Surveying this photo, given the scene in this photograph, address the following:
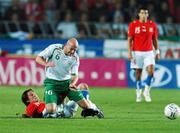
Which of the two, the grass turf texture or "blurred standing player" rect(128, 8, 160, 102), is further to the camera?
"blurred standing player" rect(128, 8, 160, 102)

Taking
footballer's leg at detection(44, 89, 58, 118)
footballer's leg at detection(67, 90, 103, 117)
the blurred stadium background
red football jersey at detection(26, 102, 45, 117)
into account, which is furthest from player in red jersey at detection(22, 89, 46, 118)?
the blurred stadium background

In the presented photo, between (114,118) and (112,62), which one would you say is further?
(112,62)

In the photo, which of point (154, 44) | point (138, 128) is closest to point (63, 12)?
point (154, 44)

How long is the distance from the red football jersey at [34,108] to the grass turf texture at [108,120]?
25 centimetres

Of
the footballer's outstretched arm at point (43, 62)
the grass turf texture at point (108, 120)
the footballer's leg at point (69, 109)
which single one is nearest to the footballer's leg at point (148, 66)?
the grass turf texture at point (108, 120)

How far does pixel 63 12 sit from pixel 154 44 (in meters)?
9.47

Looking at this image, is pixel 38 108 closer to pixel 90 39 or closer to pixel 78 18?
pixel 90 39

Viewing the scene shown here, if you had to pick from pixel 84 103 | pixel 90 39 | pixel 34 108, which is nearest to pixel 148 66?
pixel 84 103

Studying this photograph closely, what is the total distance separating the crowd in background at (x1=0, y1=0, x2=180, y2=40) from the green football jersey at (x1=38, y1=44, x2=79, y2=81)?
13.0 m

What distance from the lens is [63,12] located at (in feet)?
100

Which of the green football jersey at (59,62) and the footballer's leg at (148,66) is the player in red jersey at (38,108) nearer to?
the green football jersey at (59,62)

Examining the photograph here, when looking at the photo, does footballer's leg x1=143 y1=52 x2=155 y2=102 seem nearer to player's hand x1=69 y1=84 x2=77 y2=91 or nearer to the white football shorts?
the white football shorts

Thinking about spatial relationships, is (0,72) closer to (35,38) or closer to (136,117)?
(35,38)

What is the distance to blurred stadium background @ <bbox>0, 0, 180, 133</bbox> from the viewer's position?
26.8 m
